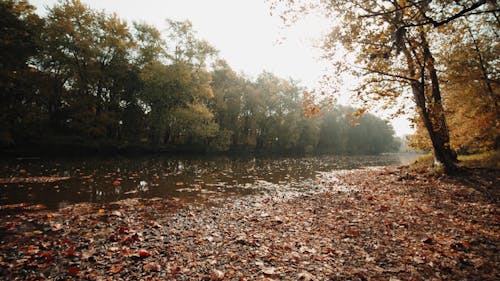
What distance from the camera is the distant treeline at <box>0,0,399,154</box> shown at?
28.6 m

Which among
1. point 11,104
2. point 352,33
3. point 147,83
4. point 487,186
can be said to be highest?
point 147,83

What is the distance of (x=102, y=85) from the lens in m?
38.5

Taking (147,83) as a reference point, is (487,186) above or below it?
below

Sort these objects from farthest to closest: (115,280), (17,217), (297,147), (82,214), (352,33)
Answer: (297,147) → (352,33) → (82,214) → (17,217) → (115,280)

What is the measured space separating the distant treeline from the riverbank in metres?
18.8

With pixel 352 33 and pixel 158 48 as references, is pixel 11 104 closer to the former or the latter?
pixel 158 48

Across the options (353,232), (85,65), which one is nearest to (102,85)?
(85,65)

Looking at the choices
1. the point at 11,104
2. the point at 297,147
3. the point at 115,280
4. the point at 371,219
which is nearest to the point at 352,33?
the point at 371,219

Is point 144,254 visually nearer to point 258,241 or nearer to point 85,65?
point 258,241

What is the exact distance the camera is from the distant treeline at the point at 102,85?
28562 millimetres

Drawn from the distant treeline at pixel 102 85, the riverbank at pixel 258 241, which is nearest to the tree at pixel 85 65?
the distant treeline at pixel 102 85

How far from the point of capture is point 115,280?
415 centimetres

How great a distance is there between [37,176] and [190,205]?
1211cm

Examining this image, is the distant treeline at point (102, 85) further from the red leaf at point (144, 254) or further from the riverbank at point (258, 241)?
the red leaf at point (144, 254)
